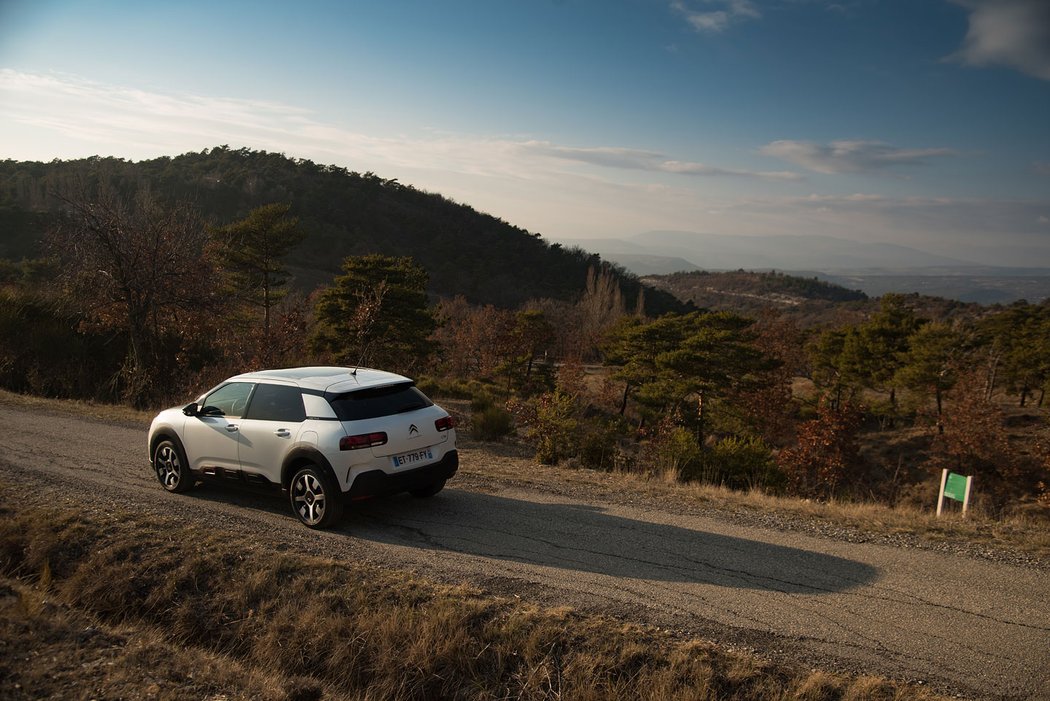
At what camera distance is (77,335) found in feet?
70.8

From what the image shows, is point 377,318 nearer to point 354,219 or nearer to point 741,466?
point 741,466

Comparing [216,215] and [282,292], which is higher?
[216,215]

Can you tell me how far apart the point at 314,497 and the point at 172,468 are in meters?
2.65

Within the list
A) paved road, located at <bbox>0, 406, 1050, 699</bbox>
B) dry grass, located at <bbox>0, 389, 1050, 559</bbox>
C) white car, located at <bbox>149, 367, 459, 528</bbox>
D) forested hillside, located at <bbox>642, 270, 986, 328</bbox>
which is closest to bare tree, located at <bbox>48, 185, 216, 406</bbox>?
paved road, located at <bbox>0, 406, 1050, 699</bbox>

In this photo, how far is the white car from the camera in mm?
6770

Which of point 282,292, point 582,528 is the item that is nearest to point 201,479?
point 582,528

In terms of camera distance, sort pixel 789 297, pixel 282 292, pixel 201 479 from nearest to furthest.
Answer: pixel 201 479 → pixel 282 292 → pixel 789 297

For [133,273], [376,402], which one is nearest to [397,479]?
[376,402]

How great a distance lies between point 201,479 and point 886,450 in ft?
135

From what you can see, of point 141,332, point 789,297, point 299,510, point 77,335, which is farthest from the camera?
point 789,297

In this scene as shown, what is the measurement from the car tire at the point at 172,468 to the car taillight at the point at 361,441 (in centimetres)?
286

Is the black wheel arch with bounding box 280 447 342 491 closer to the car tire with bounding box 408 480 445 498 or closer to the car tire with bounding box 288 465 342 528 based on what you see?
the car tire with bounding box 288 465 342 528

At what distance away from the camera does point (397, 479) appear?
6.96 m

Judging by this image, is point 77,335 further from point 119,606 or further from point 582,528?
point 582,528
